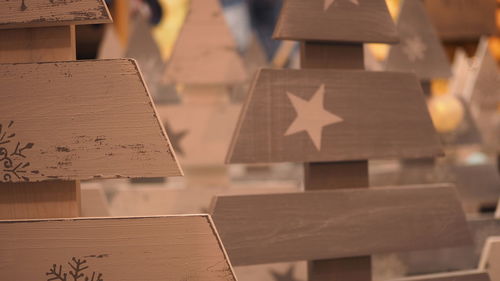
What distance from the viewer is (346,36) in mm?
1681

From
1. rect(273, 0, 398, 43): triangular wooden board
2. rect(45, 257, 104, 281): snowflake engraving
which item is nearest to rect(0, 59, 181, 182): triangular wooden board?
rect(45, 257, 104, 281): snowflake engraving

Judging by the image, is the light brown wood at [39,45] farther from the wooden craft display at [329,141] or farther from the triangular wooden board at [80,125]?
the wooden craft display at [329,141]

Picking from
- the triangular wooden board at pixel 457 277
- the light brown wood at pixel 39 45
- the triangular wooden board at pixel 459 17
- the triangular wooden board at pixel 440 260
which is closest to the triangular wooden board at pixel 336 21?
the light brown wood at pixel 39 45

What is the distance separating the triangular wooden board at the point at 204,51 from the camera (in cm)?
251

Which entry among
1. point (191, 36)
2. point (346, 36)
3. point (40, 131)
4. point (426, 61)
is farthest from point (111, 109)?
point (426, 61)

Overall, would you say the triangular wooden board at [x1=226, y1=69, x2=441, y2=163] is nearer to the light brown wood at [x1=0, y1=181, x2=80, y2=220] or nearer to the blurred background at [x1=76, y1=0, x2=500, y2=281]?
the light brown wood at [x1=0, y1=181, x2=80, y2=220]

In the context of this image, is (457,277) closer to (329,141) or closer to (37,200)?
(329,141)

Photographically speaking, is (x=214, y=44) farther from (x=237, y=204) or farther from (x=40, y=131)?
(x=40, y=131)

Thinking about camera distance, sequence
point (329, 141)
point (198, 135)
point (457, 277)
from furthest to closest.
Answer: point (198, 135), point (457, 277), point (329, 141)

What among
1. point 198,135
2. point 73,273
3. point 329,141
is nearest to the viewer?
point 73,273

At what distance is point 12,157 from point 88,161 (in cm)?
15

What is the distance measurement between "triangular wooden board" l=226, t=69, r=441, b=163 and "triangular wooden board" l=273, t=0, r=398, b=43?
0.09 meters

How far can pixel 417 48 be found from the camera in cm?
252

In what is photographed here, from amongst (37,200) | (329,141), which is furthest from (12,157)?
(329,141)
